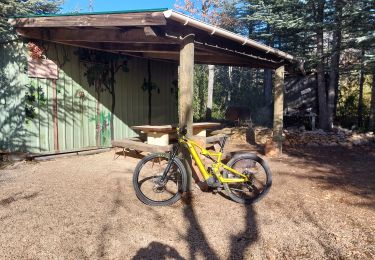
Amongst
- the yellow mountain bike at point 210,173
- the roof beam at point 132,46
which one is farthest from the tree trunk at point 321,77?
the yellow mountain bike at point 210,173

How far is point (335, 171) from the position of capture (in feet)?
23.1

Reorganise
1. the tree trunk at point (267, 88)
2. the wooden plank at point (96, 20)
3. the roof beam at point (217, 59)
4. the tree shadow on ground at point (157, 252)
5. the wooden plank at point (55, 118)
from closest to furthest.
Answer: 1. the tree shadow on ground at point (157, 252)
2. the wooden plank at point (96, 20)
3. the wooden plank at point (55, 118)
4. the roof beam at point (217, 59)
5. the tree trunk at point (267, 88)

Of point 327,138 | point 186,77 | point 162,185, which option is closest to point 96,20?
point 186,77

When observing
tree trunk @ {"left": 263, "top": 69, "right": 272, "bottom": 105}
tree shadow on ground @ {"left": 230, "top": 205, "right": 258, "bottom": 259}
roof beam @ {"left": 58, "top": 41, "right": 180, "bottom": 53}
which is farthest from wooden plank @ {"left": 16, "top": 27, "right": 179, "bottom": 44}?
tree trunk @ {"left": 263, "top": 69, "right": 272, "bottom": 105}

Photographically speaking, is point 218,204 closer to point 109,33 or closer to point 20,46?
point 109,33

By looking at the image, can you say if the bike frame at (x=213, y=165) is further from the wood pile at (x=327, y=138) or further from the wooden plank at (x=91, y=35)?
the wood pile at (x=327, y=138)

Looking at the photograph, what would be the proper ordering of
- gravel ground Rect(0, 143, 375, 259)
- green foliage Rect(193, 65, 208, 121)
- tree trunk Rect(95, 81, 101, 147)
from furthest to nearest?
green foliage Rect(193, 65, 208, 121) → tree trunk Rect(95, 81, 101, 147) → gravel ground Rect(0, 143, 375, 259)

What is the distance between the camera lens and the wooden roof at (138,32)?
5.02m

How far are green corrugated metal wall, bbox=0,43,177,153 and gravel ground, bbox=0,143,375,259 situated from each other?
1.22 metres

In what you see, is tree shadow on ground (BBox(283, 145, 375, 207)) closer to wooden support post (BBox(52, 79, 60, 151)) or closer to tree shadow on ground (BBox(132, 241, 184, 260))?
tree shadow on ground (BBox(132, 241, 184, 260))

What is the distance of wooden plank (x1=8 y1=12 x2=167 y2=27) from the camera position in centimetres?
489

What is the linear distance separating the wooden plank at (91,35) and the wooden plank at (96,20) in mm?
354

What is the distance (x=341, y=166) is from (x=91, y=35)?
5994mm

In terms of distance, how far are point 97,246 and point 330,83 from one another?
1100cm
